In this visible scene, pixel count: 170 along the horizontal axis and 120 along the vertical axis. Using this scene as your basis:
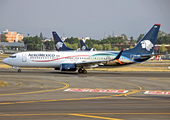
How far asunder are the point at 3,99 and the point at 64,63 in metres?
26.7

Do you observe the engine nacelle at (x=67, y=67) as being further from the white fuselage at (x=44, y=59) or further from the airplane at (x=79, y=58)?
the white fuselage at (x=44, y=59)

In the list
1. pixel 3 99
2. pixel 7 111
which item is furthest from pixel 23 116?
pixel 3 99

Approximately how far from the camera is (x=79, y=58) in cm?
4878

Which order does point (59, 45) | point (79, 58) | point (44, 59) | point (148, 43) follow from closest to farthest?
1. point (44, 59)
2. point (79, 58)
3. point (148, 43)
4. point (59, 45)

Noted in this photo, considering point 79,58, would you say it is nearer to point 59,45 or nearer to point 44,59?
point 44,59

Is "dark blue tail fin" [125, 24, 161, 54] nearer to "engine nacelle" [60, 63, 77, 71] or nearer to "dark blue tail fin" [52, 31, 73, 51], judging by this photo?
"engine nacelle" [60, 63, 77, 71]

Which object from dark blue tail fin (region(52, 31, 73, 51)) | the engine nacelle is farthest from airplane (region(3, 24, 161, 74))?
dark blue tail fin (region(52, 31, 73, 51))

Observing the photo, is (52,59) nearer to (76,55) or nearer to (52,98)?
(76,55)

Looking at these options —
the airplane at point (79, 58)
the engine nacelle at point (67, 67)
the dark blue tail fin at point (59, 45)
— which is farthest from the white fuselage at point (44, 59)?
the dark blue tail fin at point (59, 45)

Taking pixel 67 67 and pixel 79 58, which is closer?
pixel 67 67

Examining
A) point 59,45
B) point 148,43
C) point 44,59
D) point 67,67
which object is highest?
point 59,45

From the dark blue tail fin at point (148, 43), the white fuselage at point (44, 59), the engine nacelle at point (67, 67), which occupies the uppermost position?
the dark blue tail fin at point (148, 43)

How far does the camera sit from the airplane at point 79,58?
1843 inches

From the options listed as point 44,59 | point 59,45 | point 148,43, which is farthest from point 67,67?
point 59,45
